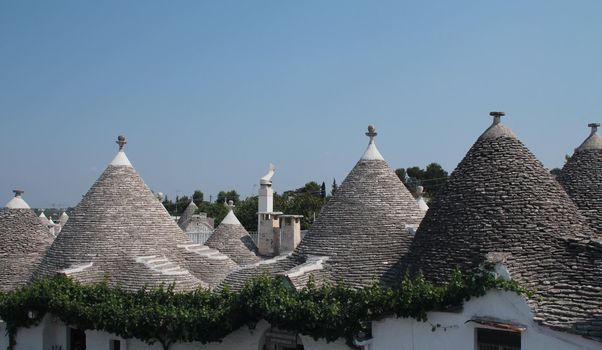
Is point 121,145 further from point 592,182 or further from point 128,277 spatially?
point 592,182

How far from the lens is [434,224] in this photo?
414 inches

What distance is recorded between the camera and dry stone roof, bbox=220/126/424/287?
11.6 m

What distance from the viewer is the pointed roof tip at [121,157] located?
51.7 feet

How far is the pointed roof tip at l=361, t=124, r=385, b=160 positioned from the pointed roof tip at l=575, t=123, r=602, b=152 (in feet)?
13.8

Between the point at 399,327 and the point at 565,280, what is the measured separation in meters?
2.62

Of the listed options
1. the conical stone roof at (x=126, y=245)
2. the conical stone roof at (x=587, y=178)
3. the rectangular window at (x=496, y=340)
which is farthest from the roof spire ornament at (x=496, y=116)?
the conical stone roof at (x=126, y=245)

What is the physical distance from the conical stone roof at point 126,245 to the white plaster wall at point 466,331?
201 inches

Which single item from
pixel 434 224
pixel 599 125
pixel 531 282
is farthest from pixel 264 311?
pixel 599 125

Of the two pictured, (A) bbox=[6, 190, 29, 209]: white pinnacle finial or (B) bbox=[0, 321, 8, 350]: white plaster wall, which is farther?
(A) bbox=[6, 190, 29, 209]: white pinnacle finial

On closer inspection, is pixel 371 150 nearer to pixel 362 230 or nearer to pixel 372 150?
pixel 372 150

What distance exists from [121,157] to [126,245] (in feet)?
8.90

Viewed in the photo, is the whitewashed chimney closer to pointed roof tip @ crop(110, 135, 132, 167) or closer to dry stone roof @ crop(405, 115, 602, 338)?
pointed roof tip @ crop(110, 135, 132, 167)

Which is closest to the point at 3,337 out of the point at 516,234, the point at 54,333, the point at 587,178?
the point at 54,333

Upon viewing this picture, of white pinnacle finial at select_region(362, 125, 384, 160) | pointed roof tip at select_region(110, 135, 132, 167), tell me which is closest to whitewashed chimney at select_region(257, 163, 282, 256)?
pointed roof tip at select_region(110, 135, 132, 167)
